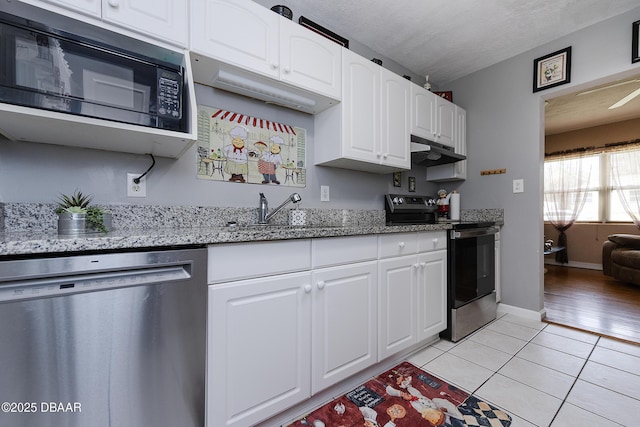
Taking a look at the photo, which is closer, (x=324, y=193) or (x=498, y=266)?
(x=324, y=193)

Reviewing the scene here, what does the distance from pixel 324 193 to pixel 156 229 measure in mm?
1170

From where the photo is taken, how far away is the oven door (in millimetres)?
2027

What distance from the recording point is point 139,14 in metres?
1.09

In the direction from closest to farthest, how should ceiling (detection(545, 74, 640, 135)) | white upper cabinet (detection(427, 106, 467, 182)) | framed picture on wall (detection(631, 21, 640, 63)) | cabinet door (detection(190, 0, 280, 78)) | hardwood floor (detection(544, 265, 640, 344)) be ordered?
cabinet door (detection(190, 0, 280, 78)), framed picture on wall (detection(631, 21, 640, 63)), hardwood floor (detection(544, 265, 640, 344)), white upper cabinet (detection(427, 106, 467, 182)), ceiling (detection(545, 74, 640, 135))

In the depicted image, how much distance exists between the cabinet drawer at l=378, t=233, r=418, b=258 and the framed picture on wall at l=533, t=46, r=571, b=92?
1.98 m

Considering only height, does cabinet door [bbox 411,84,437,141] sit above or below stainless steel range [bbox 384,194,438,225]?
above

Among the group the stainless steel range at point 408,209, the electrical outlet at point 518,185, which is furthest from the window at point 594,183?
the stainless steel range at point 408,209

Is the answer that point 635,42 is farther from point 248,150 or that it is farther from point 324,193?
point 248,150

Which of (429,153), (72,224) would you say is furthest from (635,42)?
(72,224)

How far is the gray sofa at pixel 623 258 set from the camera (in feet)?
11.5

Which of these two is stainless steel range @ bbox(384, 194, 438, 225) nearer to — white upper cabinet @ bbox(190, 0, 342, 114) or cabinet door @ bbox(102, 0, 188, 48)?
white upper cabinet @ bbox(190, 0, 342, 114)

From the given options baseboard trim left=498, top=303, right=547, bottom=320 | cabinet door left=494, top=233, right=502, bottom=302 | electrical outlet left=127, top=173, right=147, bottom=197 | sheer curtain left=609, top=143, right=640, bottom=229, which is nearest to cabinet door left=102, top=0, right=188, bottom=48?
electrical outlet left=127, top=173, right=147, bottom=197

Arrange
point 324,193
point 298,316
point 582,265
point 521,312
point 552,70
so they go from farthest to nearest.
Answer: point 582,265, point 521,312, point 552,70, point 324,193, point 298,316

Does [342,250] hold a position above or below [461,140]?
below
